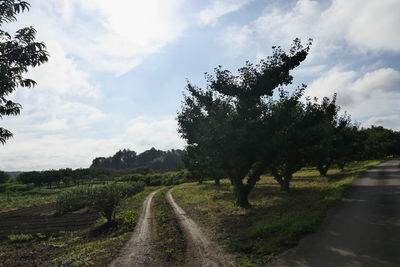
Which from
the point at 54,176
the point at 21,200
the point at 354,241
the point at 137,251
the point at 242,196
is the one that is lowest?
the point at 21,200

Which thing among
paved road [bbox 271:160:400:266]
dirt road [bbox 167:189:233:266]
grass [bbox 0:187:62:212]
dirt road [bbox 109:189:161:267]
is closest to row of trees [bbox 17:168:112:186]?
grass [bbox 0:187:62:212]

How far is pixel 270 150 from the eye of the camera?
19.5 metres

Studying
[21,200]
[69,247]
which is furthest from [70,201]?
[21,200]

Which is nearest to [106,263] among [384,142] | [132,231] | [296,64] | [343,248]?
[132,231]

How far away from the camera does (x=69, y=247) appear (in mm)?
14430

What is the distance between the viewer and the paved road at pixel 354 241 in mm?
7977

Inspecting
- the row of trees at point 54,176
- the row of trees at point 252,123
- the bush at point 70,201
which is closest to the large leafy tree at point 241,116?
the row of trees at point 252,123

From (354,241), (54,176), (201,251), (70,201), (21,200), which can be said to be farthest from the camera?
(54,176)

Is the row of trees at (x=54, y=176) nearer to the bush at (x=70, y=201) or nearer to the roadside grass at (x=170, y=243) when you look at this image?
the bush at (x=70, y=201)

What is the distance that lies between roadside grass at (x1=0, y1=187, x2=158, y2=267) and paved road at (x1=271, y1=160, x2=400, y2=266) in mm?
8363

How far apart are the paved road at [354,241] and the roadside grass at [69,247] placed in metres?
8.36

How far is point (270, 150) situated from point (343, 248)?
10957mm

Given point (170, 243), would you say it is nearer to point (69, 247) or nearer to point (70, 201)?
point (69, 247)

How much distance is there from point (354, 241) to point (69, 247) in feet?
49.4
